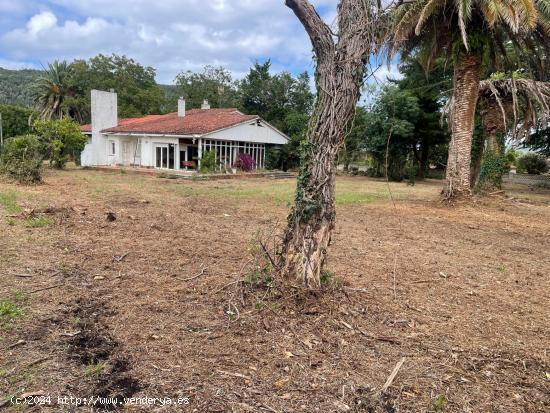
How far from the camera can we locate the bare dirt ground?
271cm

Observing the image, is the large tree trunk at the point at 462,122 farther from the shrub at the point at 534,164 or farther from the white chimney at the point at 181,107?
the shrub at the point at 534,164

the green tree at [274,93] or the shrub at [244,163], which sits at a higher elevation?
the green tree at [274,93]

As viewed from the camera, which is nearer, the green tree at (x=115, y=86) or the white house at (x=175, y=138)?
the white house at (x=175, y=138)

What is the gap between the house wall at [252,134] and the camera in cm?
2527

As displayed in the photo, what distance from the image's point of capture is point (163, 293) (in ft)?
14.4

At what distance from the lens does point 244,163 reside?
87.6 ft

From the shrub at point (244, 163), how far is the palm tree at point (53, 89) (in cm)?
2537

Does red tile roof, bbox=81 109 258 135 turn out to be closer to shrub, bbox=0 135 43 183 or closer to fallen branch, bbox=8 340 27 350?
shrub, bbox=0 135 43 183

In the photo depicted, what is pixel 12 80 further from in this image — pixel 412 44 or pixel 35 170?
pixel 412 44

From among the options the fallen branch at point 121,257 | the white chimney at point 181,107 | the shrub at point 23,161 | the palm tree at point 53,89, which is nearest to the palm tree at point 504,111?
the fallen branch at point 121,257

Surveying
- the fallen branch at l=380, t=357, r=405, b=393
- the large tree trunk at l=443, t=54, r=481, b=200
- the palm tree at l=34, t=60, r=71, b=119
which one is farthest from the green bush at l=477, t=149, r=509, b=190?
the palm tree at l=34, t=60, r=71, b=119

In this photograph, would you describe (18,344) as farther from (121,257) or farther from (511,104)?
(511,104)

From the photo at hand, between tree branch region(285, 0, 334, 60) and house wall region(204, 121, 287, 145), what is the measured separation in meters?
20.5

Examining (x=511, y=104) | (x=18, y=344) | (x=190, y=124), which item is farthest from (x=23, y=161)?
(x=511, y=104)
